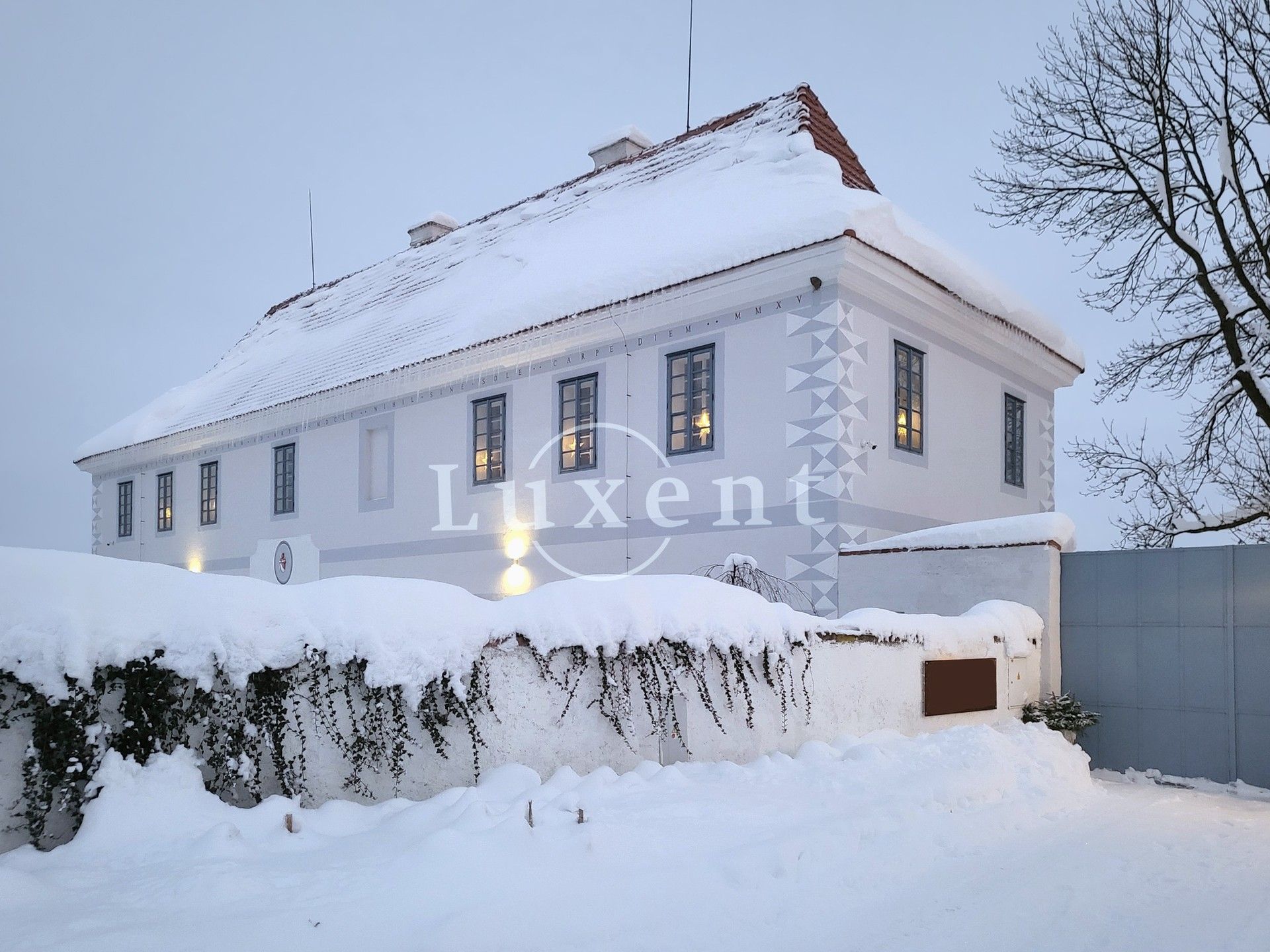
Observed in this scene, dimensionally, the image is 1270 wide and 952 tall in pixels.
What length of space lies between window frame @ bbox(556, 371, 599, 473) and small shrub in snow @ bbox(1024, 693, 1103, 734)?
5961 mm

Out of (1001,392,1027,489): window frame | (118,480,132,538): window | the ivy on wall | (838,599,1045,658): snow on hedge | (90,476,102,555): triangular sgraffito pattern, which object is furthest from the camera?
(90,476,102,555): triangular sgraffito pattern

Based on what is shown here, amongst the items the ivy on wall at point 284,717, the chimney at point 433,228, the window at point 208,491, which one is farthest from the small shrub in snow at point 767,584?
the chimney at point 433,228

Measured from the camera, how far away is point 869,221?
10.7m

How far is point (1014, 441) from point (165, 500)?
1659 cm

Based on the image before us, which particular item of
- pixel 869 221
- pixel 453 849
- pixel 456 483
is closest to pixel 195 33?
pixel 456 483

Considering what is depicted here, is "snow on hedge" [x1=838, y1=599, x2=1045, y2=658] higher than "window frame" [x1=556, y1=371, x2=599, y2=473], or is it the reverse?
"window frame" [x1=556, y1=371, x2=599, y2=473]

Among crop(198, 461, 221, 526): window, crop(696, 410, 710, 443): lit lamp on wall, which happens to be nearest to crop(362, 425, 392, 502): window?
crop(198, 461, 221, 526): window

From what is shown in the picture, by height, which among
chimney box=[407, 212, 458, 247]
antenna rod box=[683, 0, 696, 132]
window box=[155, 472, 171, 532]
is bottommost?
window box=[155, 472, 171, 532]

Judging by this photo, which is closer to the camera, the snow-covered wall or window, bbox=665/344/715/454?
the snow-covered wall

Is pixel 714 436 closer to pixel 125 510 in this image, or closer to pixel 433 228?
pixel 433 228

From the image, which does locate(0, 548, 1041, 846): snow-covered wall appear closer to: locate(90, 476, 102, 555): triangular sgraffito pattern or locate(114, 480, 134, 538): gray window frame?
locate(114, 480, 134, 538): gray window frame

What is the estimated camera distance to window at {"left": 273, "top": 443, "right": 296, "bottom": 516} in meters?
17.8

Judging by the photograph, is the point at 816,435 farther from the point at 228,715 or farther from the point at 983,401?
the point at 228,715

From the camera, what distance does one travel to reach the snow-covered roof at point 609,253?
37.3 feet
